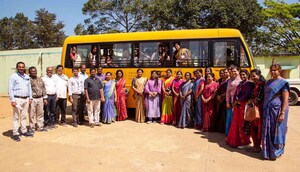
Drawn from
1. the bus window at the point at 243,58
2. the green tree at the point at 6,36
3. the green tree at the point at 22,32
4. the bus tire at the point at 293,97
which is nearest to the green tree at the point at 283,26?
the bus tire at the point at 293,97

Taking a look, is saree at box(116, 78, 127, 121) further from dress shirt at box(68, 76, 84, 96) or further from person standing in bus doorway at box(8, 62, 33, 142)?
person standing in bus doorway at box(8, 62, 33, 142)

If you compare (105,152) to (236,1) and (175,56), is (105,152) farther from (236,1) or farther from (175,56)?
(236,1)

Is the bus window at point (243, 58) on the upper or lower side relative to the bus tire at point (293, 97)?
upper

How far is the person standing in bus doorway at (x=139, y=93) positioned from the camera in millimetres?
Result: 7227

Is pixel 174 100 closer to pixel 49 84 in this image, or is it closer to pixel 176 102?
pixel 176 102

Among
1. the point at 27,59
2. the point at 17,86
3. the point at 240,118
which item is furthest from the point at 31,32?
the point at 240,118

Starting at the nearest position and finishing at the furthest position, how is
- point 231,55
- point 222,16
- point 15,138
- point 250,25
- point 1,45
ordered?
1. point 15,138
2. point 231,55
3. point 222,16
4. point 250,25
5. point 1,45

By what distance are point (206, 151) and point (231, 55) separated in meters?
3.32

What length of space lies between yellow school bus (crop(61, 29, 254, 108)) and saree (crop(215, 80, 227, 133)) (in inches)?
49.9

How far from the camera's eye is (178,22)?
1842 centimetres

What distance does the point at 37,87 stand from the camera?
5.88 m

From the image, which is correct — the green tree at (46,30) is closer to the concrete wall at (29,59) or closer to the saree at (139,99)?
the concrete wall at (29,59)

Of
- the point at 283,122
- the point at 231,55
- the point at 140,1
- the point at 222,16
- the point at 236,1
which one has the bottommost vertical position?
the point at 283,122

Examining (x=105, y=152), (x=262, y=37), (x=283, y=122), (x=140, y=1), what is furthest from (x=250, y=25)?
(x=105, y=152)
